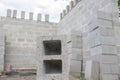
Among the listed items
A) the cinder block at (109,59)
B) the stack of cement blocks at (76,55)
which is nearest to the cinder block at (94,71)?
the cinder block at (109,59)

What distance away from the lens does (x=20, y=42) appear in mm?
8328

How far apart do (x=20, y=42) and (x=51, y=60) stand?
17.8 ft

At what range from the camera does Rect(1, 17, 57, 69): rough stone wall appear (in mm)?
7988

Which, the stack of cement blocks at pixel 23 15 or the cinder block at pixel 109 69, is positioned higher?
the stack of cement blocks at pixel 23 15

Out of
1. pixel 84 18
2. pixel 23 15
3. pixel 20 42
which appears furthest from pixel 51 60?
pixel 23 15

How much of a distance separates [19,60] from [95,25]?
4539mm

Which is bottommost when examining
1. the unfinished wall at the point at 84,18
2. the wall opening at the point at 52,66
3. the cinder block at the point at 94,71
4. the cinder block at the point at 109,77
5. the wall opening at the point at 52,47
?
the cinder block at the point at 109,77

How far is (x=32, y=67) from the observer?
26.7 ft

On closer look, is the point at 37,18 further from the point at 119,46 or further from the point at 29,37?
the point at 119,46

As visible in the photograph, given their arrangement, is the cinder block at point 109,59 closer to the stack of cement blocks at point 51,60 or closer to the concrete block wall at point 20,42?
the stack of cement blocks at point 51,60

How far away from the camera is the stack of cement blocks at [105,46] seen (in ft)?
14.0

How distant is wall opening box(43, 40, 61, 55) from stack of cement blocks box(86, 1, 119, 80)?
4.41 feet

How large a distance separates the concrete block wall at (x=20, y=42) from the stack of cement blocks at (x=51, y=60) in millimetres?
4809

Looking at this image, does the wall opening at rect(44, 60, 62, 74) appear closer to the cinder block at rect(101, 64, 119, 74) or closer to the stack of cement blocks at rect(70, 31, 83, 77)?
the cinder block at rect(101, 64, 119, 74)
